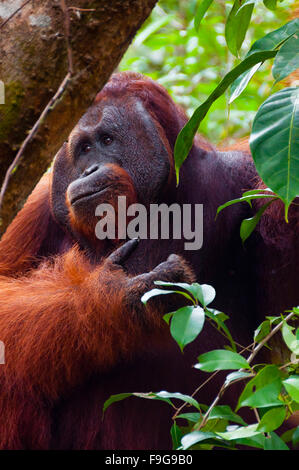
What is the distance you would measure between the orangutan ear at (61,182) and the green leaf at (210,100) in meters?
1.05

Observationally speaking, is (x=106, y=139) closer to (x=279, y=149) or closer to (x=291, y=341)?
(x=279, y=149)

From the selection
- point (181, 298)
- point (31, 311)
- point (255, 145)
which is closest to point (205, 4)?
point (255, 145)

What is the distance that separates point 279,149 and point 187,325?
0.48m

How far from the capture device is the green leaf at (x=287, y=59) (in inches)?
57.7

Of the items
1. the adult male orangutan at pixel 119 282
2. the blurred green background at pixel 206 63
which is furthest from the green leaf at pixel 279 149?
the blurred green background at pixel 206 63

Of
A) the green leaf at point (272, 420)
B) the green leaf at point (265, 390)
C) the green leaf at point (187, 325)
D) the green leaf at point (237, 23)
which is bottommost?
the green leaf at point (272, 420)

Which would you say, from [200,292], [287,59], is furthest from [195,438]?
[287,59]

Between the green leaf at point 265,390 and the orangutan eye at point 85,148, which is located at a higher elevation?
the orangutan eye at point 85,148

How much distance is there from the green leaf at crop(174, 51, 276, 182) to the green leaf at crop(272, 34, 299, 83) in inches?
2.8

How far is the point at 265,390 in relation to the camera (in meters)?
1.39

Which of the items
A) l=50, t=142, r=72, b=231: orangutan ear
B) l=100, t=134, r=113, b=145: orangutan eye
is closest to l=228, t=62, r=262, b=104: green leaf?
l=100, t=134, r=113, b=145: orangutan eye

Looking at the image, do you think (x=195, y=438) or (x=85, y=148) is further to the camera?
(x=85, y=148)

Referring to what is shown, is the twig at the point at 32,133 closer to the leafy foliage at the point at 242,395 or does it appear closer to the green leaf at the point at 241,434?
the leafy foliage at the point at 242,395

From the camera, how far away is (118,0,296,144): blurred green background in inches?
197
